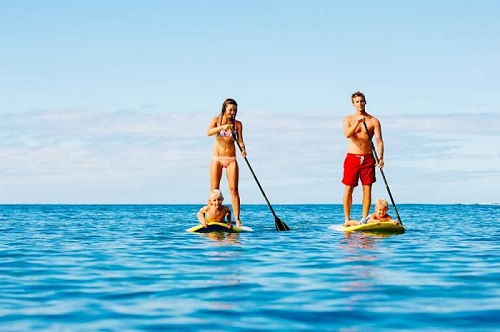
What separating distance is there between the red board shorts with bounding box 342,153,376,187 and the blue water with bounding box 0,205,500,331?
122 inches

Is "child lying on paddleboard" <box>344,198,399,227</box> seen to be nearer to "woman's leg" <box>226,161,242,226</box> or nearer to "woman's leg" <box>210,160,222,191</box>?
"woman's leg" <box>226,161,242,226</box>

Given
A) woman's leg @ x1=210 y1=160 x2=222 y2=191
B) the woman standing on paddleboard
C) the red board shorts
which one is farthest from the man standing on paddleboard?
woman's leg @ x1=210 y1=160 x2=222 y2=191

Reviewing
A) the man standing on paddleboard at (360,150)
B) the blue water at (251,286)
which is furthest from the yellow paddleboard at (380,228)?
the blue water at (251,286)

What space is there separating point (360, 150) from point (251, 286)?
9158mm

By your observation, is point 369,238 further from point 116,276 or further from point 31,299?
point 31,299

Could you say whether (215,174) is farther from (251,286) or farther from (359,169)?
(251,286)

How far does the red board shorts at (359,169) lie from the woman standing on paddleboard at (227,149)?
7.66ft

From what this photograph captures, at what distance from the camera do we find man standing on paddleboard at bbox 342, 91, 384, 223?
16.5 meters

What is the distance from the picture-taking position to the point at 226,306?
6961 millimetres

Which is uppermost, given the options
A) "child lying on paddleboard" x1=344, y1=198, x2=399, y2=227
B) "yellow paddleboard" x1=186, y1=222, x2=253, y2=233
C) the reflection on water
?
"child lying on paddleboard" x1=344, y1=198, x2=399, y2=227

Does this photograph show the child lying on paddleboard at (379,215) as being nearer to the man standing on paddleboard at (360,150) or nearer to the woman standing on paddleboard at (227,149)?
the man standing on paddleboard at (360,150)

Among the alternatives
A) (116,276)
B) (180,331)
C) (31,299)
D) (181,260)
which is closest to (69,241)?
(181,260)

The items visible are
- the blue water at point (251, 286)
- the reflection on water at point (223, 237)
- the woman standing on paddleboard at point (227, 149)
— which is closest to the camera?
the blue water at point (251, 286)

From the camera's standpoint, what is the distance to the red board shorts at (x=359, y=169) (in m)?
16.8
